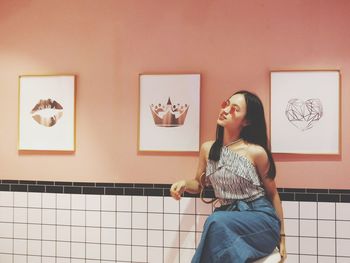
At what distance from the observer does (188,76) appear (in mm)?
2350

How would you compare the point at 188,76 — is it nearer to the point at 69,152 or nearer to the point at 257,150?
the point at 257,150

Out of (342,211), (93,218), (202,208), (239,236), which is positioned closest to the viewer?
(239,236)

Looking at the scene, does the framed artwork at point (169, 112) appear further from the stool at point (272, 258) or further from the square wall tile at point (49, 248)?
the square wall tile at point (49, 248)

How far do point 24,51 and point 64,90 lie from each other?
0.41 metres

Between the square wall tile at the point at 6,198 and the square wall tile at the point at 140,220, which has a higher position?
the square wall tile at the point at 6,198

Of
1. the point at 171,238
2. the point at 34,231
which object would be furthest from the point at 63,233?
the point at 171,238

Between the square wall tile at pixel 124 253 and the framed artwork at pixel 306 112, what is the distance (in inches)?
45.6

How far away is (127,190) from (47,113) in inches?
29.9

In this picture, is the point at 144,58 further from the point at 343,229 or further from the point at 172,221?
the point at 343,229

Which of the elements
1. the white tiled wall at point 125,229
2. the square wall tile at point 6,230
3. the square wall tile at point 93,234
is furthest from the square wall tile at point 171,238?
the square wall tile at point 6,230

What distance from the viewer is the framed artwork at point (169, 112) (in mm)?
2352

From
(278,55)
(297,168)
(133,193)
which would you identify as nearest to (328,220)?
(297,168)

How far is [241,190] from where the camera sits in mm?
1946

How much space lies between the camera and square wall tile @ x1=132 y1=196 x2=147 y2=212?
7.92 feet
